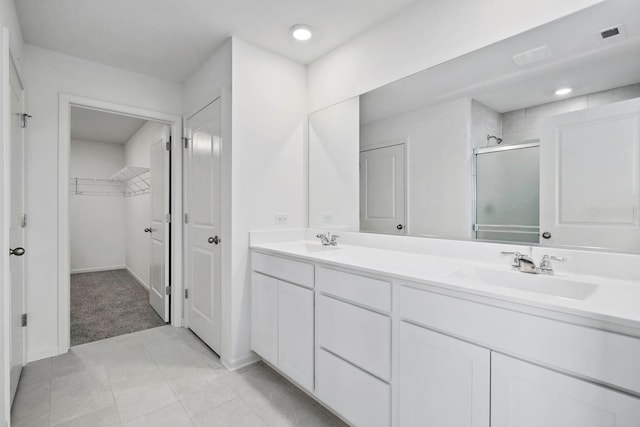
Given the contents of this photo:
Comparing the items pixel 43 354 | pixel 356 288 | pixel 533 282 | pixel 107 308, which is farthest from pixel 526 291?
pixel 107 308

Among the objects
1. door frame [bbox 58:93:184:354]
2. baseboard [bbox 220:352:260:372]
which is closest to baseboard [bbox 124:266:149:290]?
door frame [bbox 58:93:184:354]

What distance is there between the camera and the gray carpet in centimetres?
295

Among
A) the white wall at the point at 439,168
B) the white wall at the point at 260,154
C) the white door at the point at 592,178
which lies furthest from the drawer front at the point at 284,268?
the white door at the point at 592,178

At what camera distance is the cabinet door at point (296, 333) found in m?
1.76

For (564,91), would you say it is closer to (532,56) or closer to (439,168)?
(532,56)

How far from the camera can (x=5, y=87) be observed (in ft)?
4.91

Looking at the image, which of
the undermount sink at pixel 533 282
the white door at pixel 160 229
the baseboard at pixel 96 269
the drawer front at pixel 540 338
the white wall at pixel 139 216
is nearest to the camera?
the drawer front at pixel 540 338

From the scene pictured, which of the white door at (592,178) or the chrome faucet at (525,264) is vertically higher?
the white door at (592,178)

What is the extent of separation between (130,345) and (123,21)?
2.46 metres

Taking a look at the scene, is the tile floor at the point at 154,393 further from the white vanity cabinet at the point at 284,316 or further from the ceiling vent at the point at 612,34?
the ceiling vent at the point at 612,34

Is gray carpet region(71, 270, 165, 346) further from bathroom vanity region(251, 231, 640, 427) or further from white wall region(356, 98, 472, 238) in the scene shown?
white wall region(356, 98, 472, 238)

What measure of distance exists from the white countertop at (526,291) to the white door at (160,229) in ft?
6.09

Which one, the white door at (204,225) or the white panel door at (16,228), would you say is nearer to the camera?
the white panel door at (16,228)

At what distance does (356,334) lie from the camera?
1483mm
